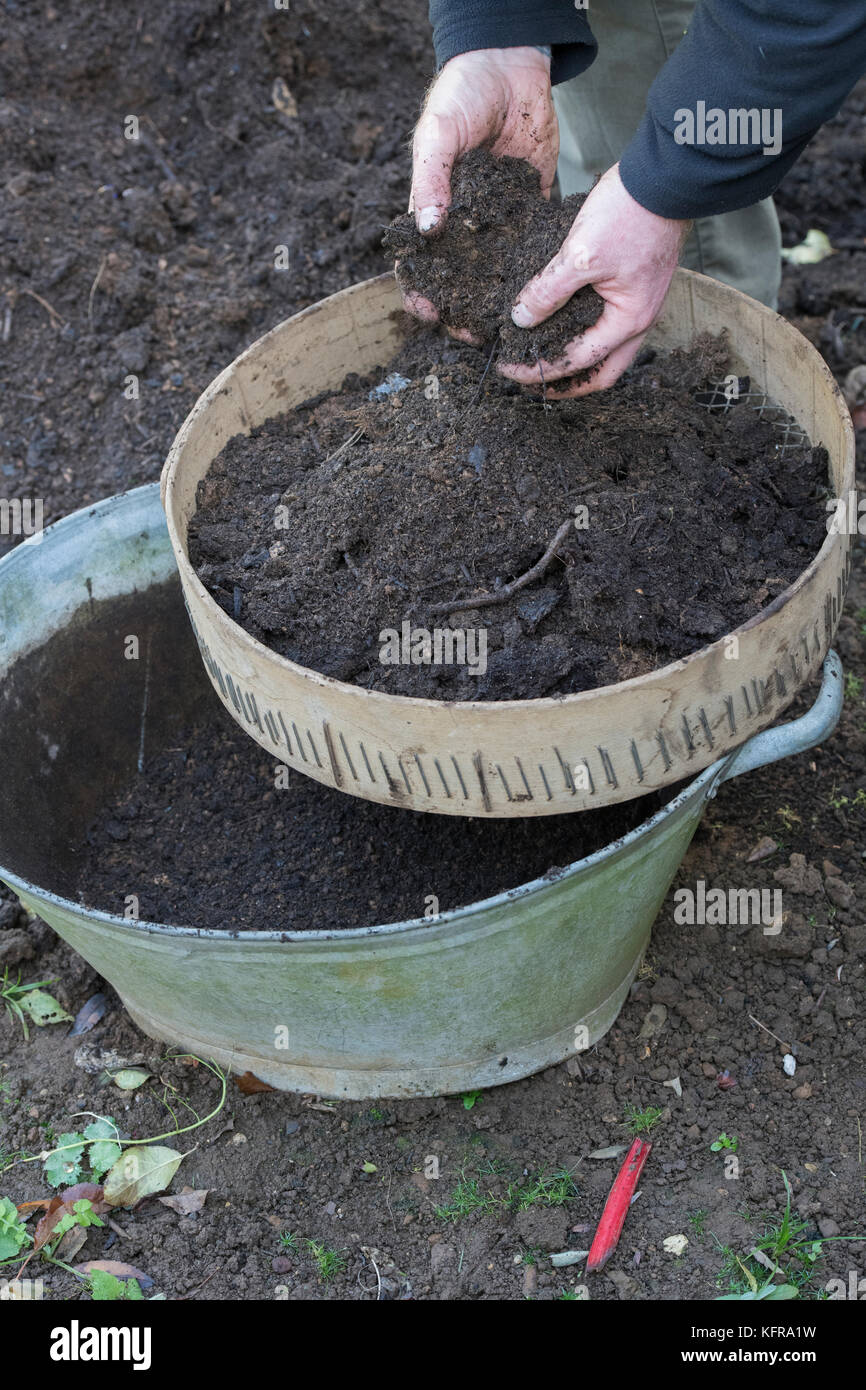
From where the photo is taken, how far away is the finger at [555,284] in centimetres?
168

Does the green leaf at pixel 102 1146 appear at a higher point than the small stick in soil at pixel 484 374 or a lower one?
lower

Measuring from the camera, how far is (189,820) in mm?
2531

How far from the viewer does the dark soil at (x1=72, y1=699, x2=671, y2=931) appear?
227 cm

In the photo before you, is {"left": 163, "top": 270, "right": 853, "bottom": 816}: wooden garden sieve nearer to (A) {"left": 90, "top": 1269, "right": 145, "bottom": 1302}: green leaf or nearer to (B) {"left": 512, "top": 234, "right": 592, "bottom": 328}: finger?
(B) {"left": 512, "top": 234, "right": 592, "bottom": 328}: finger

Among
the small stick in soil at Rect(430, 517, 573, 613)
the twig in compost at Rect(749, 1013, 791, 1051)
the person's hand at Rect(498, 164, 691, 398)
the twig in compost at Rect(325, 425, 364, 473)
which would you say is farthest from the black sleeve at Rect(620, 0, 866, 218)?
the twig in compost at Rect(749, 1013, 791, 1051)

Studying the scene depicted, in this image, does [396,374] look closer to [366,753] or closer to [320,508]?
[320,508]

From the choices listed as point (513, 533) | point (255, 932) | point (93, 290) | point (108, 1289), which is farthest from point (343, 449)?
point (93, 290)

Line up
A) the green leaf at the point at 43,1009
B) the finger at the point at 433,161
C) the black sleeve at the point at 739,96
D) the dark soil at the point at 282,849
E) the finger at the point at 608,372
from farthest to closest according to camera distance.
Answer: the green leaf at the point at 43,1009 → the dark soil at the point at 282,849 → the finger at the point at 433,161 → the finger at the point at 608,372 → the black sleeve at the point at 739,96

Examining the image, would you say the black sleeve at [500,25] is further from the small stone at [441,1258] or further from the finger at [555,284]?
the small stone at [441,1258]

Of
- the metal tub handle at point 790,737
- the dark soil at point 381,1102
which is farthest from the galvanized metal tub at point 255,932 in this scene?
the dark soil at point 381,1102

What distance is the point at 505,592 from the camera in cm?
174

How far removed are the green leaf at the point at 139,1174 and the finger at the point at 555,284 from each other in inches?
63.0

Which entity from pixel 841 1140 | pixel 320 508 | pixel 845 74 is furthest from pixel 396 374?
pixel 841 1140

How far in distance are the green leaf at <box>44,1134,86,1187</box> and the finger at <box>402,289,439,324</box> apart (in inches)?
63.8
